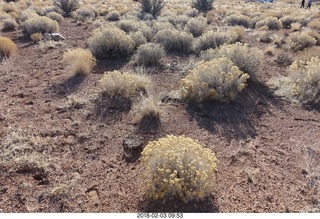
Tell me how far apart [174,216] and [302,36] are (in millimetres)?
10950

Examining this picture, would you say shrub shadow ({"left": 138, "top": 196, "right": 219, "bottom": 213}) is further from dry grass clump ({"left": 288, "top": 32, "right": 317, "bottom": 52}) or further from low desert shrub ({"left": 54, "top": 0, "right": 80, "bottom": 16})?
low desert shrub ({"left": 54, "top": 0, "right": 80, "bottom": 16})

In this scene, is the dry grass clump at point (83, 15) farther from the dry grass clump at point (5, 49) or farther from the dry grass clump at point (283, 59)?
the dry grass clump at point (283, 59)

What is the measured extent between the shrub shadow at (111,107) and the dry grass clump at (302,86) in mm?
3820

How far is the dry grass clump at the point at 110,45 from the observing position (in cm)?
908

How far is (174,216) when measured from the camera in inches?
130

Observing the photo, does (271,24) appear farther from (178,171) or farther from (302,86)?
(178,171)

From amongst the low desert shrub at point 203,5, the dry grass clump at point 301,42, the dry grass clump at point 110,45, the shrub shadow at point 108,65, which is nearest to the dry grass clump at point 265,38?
the dry grass clump at point 301,42

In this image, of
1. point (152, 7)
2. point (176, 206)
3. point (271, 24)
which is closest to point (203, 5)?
point (152, 7)

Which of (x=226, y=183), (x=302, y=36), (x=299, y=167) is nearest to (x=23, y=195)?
(x=226, y=183)

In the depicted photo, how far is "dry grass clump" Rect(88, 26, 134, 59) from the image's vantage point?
908 centimetres

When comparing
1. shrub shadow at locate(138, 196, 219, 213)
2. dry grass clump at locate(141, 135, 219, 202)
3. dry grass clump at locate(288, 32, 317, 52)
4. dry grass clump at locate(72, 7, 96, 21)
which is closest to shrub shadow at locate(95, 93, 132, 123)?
dry grass clump at locate(141, 135, 219, 202)

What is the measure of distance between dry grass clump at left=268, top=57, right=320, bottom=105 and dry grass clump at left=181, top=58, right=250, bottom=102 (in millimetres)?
1254

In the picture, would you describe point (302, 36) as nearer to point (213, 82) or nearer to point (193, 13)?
point (213, 82)

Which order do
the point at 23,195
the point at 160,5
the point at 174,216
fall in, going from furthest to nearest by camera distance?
the point at 160,5 < the point at 23,195 < the point at 174,216
